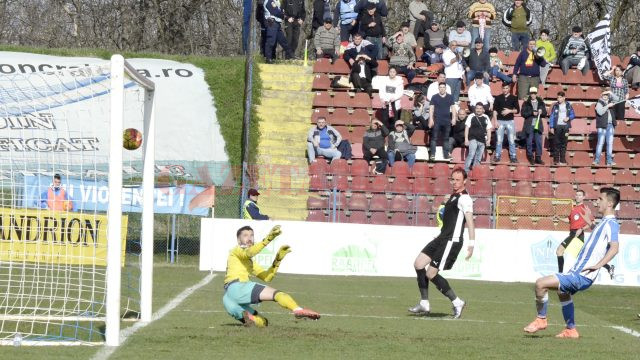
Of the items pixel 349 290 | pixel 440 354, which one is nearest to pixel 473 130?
pixel 349 290

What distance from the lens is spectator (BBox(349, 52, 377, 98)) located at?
30266 millimetres

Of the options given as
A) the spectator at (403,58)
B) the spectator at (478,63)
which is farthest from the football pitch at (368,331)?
the spectator at (403,58)

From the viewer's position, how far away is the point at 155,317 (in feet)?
44.8

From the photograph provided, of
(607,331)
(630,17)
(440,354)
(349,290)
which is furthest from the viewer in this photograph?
(630,17)

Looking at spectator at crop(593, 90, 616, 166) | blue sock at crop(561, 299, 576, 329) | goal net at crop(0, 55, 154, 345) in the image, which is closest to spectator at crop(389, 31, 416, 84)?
spectator at crop(593, 90, 616, 166)

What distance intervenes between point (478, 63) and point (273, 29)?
19.3 feet

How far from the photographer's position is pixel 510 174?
2862cm

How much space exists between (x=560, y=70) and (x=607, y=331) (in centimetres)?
1875

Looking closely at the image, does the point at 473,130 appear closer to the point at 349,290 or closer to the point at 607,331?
the point at 349,290

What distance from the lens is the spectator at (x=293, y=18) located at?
3158 centimetres

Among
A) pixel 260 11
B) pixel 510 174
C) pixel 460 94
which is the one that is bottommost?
pixel 510 174

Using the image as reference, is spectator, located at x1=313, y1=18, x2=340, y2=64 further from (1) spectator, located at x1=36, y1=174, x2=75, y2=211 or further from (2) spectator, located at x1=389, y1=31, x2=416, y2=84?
(1) spectator, located at x1=36, y1=174, x2=75, y2=211

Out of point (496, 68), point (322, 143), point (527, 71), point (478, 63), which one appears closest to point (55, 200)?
point (322, 143)

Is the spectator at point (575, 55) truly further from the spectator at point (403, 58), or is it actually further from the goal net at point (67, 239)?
the goal net at point (67, 239)
